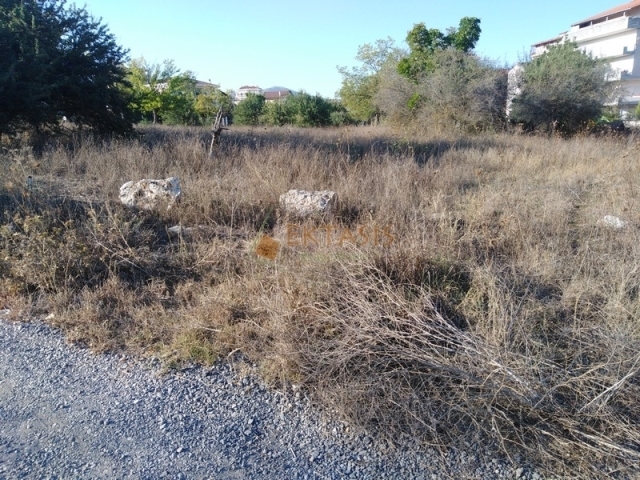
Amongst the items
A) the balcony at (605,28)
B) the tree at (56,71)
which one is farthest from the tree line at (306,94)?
the balcony at (605,28)

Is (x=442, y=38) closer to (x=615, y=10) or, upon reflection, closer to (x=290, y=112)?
(x=290, y=112)

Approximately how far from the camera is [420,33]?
23562mm

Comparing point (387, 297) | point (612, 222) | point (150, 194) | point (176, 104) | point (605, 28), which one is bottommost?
point (387, 297)

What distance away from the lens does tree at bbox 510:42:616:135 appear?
16.4m

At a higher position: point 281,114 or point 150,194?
point 281,114

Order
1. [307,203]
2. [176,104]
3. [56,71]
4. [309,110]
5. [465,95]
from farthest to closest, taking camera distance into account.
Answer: [176,104] → [309,110] → [465,95] → [56,71] → [307,203]

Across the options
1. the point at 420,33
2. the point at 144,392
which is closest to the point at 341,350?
the point at 144,392

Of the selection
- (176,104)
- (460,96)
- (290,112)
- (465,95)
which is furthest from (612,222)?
(176,104)

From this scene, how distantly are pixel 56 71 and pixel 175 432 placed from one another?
10.4m

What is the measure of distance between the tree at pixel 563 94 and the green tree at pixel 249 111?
13014 millimetres

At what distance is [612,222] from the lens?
501 centimetres

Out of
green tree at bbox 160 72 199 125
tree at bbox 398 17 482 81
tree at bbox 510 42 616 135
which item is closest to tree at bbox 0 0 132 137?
green tree at bbox 160 72 199 125

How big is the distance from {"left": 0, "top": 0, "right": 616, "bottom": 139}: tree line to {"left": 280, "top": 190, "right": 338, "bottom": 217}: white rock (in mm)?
4865

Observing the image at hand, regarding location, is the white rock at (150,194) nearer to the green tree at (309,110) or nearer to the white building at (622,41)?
the green tree at (309,110)
